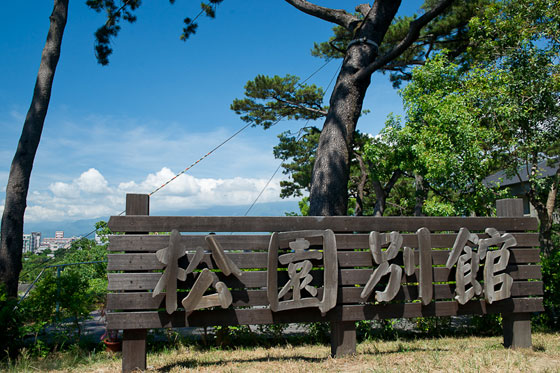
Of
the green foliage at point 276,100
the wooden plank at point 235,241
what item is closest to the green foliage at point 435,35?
the green foliage at point 276,100

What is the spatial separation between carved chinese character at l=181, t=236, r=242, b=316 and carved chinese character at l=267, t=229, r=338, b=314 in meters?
0.42

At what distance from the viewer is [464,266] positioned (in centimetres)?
466

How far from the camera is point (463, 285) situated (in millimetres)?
4586

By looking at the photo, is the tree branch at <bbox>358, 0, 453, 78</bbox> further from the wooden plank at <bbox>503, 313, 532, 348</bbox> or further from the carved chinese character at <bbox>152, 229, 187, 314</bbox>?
the carved chinese character at <bbox>152, 229, 187, 314</bbox>

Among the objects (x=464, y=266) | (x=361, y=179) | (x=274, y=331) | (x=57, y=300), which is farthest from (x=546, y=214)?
(x=57, y=300)

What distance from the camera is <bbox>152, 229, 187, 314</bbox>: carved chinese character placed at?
13.0ft

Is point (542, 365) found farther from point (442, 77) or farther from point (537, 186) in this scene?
point (442, 77)

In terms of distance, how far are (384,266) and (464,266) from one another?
3.29 ft

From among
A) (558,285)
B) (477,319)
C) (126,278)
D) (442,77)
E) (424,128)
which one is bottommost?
(477,319)

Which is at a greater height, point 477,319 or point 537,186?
point 537,186

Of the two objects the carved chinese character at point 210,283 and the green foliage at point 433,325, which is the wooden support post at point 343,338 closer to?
the carved chinese character at point 210,283

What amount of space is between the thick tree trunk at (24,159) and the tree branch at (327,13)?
173 inches

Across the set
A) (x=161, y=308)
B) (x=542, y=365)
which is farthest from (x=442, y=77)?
(x=161, y=308)

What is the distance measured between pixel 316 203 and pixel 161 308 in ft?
11.8
